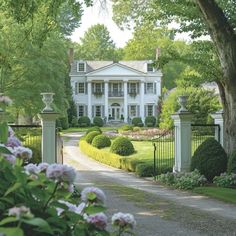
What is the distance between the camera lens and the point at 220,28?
46.1 feet

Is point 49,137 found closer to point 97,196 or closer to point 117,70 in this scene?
point 97,196

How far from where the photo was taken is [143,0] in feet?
71.9

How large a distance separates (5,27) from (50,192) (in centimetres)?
3358

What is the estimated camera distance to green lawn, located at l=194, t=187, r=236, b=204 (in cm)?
1171

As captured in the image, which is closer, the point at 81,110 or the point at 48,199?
the point at 48,199

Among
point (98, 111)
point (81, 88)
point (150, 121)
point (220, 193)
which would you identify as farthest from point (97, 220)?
point (81, 88)

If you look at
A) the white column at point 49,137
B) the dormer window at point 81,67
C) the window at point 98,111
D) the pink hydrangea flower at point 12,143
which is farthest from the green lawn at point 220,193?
the dormer window at point 81,67

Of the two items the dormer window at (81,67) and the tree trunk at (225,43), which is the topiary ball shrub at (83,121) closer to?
the dormer window at (81,67)

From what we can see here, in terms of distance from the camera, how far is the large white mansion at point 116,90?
68.1 m

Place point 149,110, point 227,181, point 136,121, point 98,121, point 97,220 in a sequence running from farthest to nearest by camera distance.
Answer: point 149,110 → point 136,121 → point 98,121 → point 227,181 → point 97,220

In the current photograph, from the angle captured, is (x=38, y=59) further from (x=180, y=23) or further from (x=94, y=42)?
(x=94, y=42)

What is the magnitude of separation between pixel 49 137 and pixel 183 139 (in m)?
4.52

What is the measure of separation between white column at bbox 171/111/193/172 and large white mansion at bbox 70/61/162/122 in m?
51.3

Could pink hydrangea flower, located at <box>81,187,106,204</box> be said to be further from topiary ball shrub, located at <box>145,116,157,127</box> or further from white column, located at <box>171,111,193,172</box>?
topiary ball shrub, located at <box>145,116,157,127</box>
